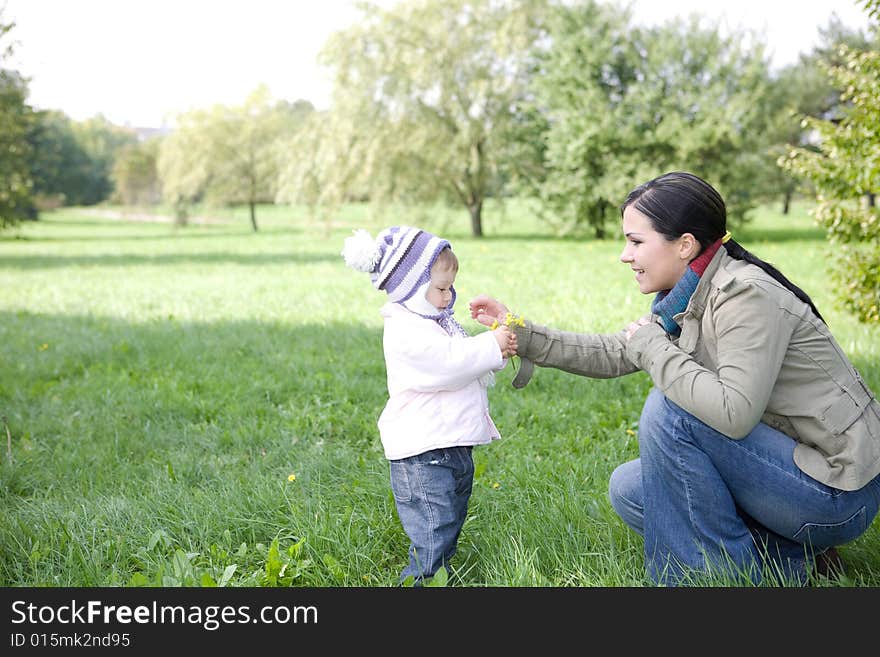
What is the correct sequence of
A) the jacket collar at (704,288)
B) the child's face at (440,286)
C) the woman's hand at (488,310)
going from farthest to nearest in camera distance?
1. the woman's hand at (488,310)
2. the child's face at (440,286)
3. the jacket collar at (704,288)

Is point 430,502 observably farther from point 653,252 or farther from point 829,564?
point 829,564

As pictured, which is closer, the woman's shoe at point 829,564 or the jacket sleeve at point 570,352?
the woman's shoe at point 829,564

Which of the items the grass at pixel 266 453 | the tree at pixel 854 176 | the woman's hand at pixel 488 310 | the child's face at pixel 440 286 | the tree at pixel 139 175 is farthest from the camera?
the tree at pixel 139 175

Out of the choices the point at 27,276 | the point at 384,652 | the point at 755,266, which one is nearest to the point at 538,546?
the point at 384,652

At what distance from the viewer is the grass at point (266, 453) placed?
2.91m

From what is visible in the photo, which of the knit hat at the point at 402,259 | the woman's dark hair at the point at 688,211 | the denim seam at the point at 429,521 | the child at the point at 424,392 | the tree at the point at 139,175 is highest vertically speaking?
the woman's dark hair at the point at 688,211

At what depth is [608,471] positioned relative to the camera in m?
3.79

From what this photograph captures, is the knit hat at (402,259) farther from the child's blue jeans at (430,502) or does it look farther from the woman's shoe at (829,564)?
the woman's shoe at (829,564)

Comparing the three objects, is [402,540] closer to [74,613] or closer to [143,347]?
[74,613]

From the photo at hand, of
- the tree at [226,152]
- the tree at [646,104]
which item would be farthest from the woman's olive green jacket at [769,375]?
the tree at [226,152]

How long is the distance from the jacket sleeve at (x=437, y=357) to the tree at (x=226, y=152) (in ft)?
122

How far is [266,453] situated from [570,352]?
2.00 metres

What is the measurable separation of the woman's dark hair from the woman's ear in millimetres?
13

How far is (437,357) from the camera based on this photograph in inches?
104
